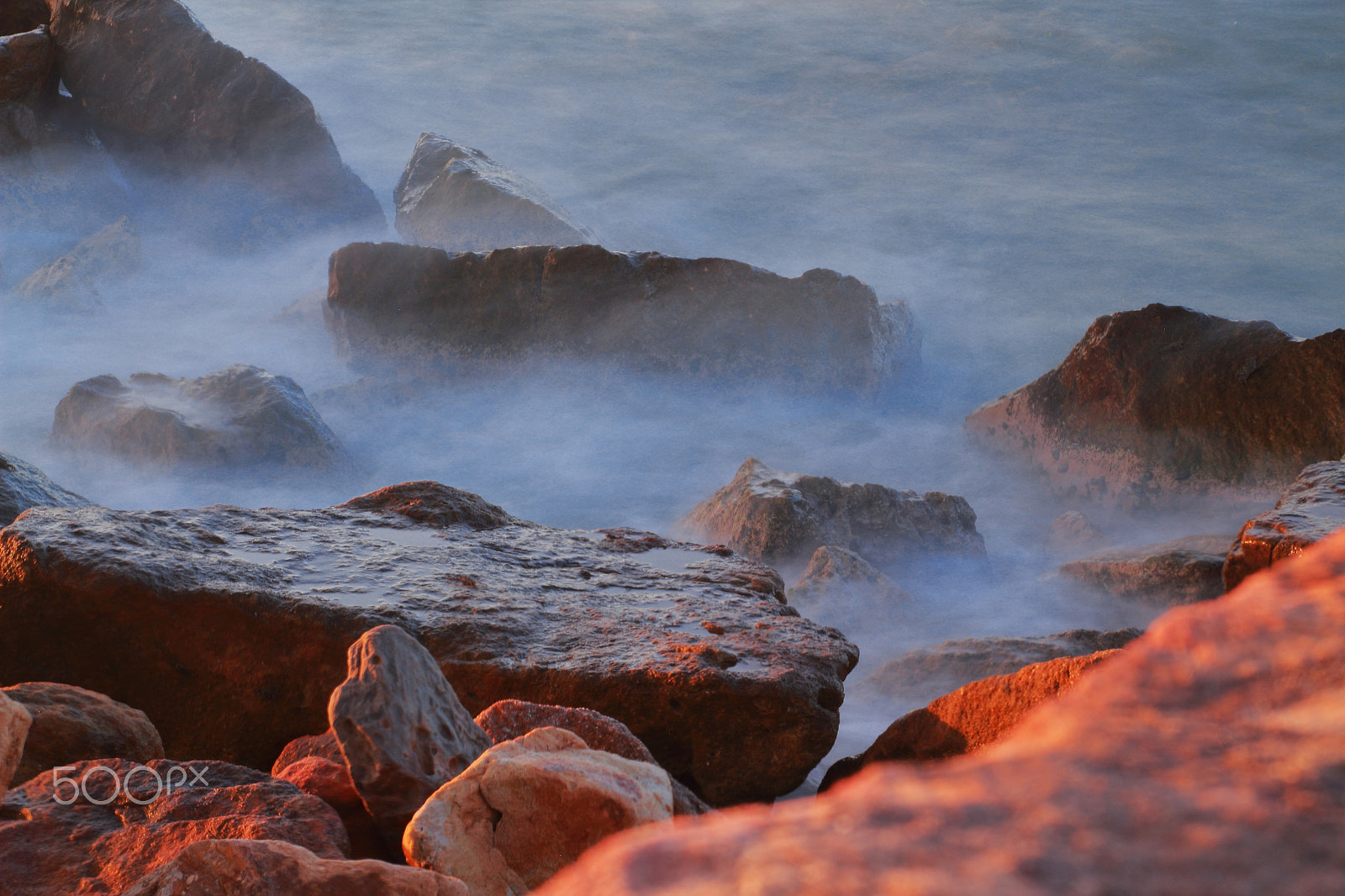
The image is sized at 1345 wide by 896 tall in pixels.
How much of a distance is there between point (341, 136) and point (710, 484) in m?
9.25

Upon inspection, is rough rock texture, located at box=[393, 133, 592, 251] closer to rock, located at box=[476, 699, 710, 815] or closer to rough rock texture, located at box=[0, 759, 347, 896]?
rock, located at box=[476, 699, 710, 815]

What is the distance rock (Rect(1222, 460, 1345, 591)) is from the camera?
9.55 ft

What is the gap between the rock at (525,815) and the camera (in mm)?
1380

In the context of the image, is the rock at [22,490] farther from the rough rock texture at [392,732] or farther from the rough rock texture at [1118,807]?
the rough rock texture at [1118,807]

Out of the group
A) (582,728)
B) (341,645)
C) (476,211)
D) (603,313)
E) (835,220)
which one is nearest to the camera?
(582,728)

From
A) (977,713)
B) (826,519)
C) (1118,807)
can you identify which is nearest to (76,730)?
(977,713)

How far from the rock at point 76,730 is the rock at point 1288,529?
9.13ft

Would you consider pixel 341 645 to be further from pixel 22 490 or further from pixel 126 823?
pixel 22 490

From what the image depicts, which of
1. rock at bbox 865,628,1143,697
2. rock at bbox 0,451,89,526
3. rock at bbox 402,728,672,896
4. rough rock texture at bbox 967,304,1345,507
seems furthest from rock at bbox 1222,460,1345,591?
rock at bbox 0,451,89,526

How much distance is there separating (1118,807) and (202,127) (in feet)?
31.5

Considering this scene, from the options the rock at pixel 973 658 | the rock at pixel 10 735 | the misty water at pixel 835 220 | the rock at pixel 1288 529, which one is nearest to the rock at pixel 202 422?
the misty water at pixel 835 220

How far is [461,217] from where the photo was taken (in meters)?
8.09

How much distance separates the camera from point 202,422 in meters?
5.50

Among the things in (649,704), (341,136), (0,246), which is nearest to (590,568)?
(649,704)
